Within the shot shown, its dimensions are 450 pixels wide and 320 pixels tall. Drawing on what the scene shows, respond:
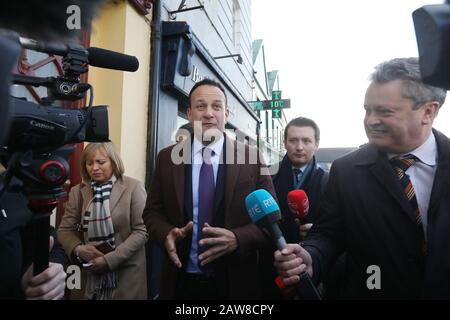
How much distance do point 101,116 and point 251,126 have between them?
996 centimetres

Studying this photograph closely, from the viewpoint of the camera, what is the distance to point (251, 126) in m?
10.8

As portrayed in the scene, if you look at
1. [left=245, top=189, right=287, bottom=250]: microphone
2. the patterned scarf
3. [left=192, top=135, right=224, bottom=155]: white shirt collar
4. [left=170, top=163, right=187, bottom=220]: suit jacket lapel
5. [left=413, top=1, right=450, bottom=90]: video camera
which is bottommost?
the patterned scarf

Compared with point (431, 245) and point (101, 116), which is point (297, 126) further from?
point (101, 116)

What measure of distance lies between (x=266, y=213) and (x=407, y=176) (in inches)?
31.1

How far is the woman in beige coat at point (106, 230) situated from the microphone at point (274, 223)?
136cm

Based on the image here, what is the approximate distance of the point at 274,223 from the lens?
121 centimetres

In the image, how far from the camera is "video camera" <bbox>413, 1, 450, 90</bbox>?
2.10 ft

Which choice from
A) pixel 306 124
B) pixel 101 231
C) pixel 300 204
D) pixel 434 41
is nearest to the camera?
pixel 434 41

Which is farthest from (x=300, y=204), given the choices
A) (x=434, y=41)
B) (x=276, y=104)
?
(x=276, y=104)

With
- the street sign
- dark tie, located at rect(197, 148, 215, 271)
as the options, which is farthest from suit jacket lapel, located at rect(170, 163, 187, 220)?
the street sign

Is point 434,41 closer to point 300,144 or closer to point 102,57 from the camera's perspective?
point 102,57

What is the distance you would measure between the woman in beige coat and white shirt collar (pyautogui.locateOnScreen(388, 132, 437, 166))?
197 cm

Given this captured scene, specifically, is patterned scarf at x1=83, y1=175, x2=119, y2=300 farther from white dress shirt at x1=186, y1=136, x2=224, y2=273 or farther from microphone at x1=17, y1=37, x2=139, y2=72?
microphone at x1=17, y1=37, x2=139, y2=72

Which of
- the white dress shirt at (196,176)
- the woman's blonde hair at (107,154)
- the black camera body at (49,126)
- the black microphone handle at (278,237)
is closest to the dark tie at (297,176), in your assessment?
the white dress shirt at (196,176)
